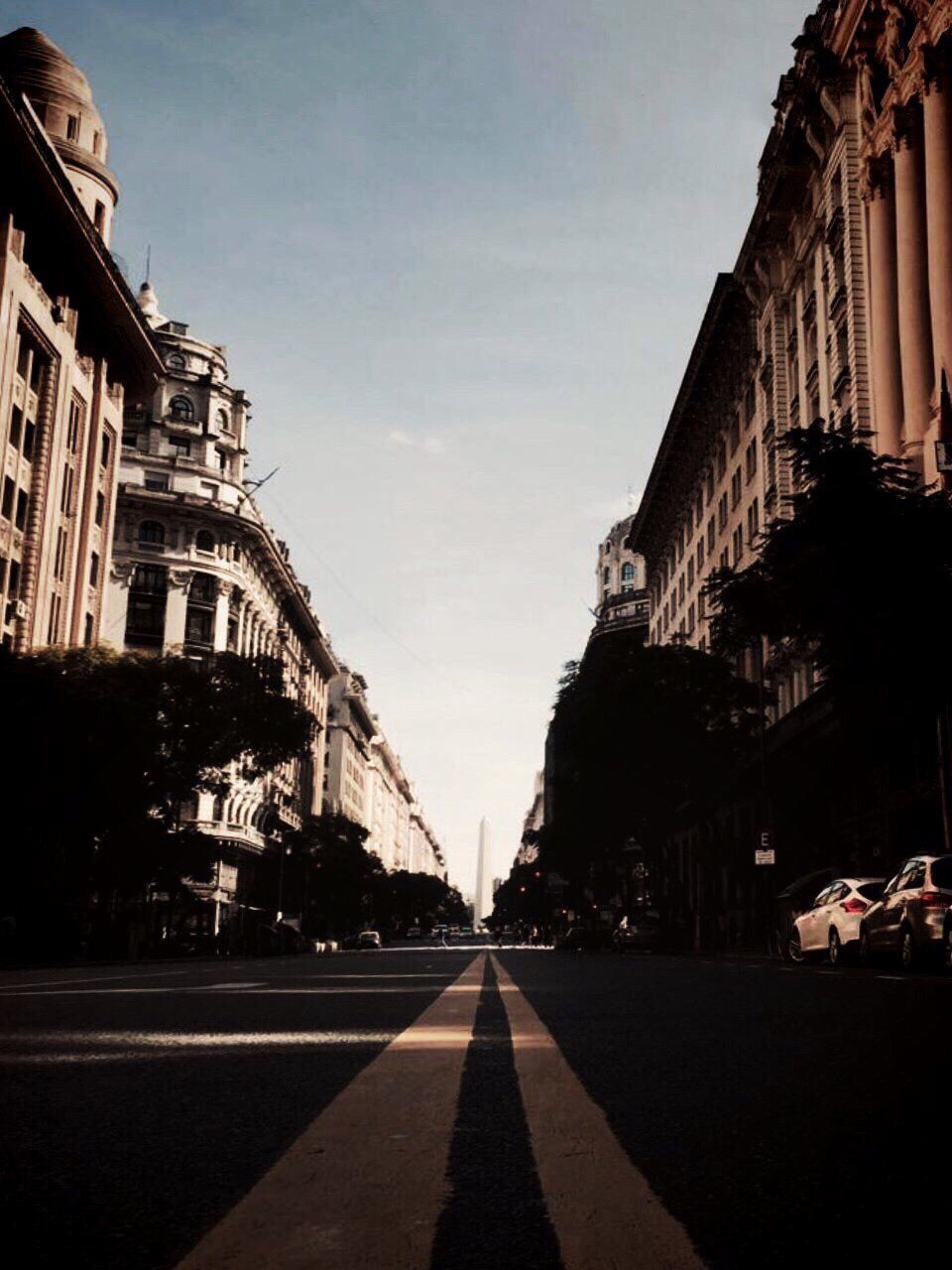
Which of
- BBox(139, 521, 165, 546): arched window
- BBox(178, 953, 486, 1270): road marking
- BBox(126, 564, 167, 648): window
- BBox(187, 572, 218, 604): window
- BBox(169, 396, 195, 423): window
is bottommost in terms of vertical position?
BBox(178, 953, 486, 1270): road marking

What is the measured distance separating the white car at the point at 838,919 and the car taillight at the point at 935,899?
3.05 metres

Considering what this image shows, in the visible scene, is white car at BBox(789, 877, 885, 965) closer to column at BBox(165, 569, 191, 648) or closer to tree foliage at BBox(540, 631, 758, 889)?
tree foliage at BBox(540, 631, 758, 889)

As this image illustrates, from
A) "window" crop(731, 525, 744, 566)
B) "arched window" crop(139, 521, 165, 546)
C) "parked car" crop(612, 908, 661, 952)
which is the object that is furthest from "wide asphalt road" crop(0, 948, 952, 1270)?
"arched window" crop(139, 521, 165, 546)

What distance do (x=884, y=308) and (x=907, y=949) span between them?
24.5 m

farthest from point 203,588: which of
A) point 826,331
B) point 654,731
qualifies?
point 826,331

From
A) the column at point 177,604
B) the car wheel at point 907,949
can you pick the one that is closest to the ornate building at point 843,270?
the car wheel at point 907,949

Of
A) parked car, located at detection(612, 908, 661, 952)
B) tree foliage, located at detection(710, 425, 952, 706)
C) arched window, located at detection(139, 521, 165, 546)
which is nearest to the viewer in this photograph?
tree foliage, located at detection(710, 425, 952, 706)

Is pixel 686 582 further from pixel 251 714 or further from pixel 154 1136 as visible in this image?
pixel 154 1136

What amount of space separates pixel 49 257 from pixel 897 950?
151 feet

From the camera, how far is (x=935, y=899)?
55.2ft

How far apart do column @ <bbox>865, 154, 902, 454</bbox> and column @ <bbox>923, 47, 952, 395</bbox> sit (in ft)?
6.58

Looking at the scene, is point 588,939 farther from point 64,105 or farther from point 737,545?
point 64,105

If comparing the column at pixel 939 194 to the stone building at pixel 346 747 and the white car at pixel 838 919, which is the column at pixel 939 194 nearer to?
the white car at pixel 838 919

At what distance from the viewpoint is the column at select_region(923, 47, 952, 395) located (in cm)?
3372
